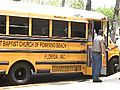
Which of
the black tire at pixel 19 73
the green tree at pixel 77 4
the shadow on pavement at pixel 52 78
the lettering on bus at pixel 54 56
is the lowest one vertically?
the shadow on pavement at pixel 52 78

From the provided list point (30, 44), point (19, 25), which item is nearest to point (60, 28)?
point (30, 44)

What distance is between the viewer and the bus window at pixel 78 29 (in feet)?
47.5

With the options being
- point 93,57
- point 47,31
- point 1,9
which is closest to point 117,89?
point 93,57

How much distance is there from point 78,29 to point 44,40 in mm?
1583

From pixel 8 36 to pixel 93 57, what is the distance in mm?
3027

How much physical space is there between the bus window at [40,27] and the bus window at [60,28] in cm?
30

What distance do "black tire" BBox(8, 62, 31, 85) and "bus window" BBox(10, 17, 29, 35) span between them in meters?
0.98

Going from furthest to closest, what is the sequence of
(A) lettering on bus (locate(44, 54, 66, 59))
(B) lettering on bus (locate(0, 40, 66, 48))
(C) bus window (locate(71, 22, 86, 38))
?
1. (C) bus window (locate(71, 22, 86, 38))
2. (A) lettering on bus (locate(44, 54, 66, 59))
3. (B) lettering on bus (locate(0, 40, 66, 48))

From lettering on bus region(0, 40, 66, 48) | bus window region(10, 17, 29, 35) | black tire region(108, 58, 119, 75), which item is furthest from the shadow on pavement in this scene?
bus window region(10, 17, 29, 35)

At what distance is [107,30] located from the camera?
15.7 meters

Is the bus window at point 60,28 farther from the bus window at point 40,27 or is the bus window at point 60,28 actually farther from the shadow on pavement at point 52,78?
the shadow on pavement at point 52,78

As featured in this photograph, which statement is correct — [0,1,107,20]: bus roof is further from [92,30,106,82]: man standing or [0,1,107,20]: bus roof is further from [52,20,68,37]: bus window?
[92,30,106,82]: man standing

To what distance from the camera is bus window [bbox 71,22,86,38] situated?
47.5 feet

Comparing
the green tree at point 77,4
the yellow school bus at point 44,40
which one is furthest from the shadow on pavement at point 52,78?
the green tree at point 77,4
